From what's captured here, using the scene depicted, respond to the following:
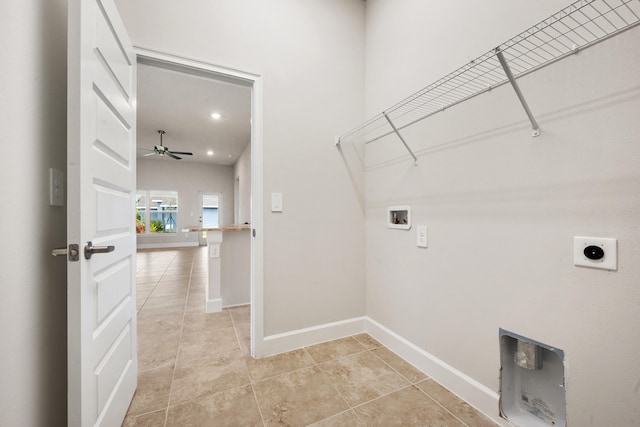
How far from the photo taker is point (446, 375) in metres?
1.45

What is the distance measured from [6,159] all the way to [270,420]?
148 cm

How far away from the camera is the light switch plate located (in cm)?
87

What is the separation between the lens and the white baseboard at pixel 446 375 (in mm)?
1237

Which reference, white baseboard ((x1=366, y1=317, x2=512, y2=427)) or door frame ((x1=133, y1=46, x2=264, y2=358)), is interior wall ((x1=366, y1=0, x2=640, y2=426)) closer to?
white baseboard ((x1=366, y1=317, x2=512, y2=427))

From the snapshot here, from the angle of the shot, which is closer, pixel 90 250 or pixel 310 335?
pixel 90 250

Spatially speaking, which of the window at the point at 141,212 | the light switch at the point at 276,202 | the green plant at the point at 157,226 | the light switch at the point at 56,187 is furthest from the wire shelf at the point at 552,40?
the green plant at the point at 157,226

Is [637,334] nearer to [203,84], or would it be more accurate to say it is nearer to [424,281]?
[424,281]

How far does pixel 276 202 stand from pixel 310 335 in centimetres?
109

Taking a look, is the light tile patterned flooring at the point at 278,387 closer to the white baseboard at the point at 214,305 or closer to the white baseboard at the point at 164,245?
the white baseboard at the point at 214,305

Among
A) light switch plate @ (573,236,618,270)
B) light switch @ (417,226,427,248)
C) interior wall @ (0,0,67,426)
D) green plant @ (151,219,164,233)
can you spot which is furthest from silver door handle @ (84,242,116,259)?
green plant @ (151,219,164,233)

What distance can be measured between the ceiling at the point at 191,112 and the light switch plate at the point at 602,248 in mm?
2328

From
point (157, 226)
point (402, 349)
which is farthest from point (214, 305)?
point (157, 226)

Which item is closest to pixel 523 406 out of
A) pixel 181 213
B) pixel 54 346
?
pixel 54 346

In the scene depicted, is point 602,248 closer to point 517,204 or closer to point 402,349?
point 517,204
